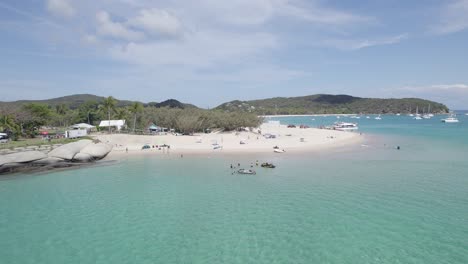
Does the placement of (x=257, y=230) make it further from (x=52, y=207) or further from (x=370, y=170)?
(x=370, y=170)

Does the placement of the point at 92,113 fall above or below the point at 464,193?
above

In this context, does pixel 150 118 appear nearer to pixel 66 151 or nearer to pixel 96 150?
pixel 96 150

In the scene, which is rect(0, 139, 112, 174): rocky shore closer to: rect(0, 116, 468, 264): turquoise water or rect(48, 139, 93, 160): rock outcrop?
rect(48, 139, 93, 160): rock outcrop

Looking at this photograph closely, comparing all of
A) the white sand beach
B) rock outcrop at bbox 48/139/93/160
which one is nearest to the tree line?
the white sand beach

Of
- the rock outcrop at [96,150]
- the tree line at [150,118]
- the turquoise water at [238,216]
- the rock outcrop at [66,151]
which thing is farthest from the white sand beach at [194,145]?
the turquoise water at [238,216]

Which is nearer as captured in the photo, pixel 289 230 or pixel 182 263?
pixel 182 263

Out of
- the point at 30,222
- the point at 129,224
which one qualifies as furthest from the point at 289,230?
the point at 30,222

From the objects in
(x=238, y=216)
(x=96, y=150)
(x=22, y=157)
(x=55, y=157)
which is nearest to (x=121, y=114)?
(x=96, y=150)
